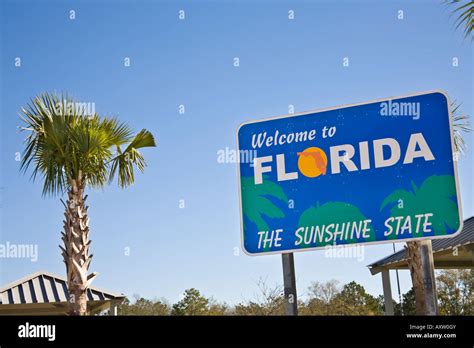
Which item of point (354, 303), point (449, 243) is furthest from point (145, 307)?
point (449, 243)

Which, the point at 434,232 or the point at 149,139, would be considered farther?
the point at 149,139

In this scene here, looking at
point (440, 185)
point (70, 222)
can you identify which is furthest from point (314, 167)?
point (70, 222)

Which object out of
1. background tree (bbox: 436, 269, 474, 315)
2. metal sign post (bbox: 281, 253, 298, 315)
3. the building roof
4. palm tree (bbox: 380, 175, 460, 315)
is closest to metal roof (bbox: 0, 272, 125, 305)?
the building roof

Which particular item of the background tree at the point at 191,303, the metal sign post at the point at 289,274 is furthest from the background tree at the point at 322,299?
the metal sign post at the point at 289,274

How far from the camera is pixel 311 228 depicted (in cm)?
397

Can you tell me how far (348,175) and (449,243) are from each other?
1239 centimetres

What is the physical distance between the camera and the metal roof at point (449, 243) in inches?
574

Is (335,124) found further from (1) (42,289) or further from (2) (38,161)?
(1) (42,289)

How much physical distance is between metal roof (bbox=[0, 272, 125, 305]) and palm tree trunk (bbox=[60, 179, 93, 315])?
19.9ft

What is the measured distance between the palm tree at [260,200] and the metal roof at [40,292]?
14.5m

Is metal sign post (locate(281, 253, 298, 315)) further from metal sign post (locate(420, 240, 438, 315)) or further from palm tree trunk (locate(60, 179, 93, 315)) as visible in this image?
palm tree trunk (locate(60, 179, 93, 315))
